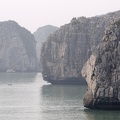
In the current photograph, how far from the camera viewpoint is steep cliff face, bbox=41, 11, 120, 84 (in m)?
Answer: 159

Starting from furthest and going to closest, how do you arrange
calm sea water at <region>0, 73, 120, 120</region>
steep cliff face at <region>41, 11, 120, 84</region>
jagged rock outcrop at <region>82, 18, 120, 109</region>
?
steep cliff face at <region>41, 11, 120, 84</region> → jagged rock outcrop at <region>82, 18, 120, 109</region> → calm sea water at <region>0, 73, 120, 120</region>

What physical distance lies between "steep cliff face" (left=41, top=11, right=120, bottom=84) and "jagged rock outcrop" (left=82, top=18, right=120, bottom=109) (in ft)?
229

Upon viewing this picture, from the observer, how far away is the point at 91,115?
263 feet

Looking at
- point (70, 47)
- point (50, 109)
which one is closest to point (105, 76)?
point (50, 109)

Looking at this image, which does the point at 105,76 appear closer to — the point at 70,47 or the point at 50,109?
the point at 50,109

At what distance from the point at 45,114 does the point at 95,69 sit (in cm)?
1008

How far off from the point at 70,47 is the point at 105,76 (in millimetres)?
78632

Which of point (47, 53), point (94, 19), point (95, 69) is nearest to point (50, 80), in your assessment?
point (47, 53)

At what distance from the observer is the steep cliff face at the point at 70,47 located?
15938 centimetres

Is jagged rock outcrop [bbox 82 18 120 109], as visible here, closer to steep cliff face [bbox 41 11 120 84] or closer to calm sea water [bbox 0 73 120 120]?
calm sea water [bbox 0 73 120 120]

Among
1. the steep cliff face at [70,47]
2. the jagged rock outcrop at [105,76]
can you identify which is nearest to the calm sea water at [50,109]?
the jagged rock outcrop at [105,76]

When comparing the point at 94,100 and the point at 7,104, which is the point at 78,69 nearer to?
the point at 7,104

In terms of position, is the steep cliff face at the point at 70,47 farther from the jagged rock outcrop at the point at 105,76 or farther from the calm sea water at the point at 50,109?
the jagged rock outcrop at the point at 105,76

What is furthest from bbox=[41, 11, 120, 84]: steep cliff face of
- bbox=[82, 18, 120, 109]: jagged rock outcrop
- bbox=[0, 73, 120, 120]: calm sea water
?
bbox=[82, 18, 120, 109]: jagged rock outcrop
